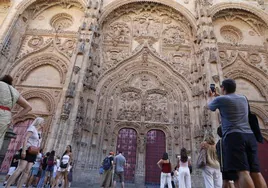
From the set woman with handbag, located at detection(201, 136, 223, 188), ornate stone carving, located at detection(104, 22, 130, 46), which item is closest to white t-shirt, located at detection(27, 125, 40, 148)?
woman with handbag, located at detection(201, 136, 223, 188)

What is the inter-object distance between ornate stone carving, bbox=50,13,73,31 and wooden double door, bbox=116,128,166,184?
9885 millimetres

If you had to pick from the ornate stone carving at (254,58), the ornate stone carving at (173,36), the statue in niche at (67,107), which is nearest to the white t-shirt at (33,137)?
the statue in niche at (67,107)

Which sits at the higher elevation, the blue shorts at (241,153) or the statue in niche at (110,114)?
the statue in niche at (110,114)

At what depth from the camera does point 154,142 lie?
42.0 feet

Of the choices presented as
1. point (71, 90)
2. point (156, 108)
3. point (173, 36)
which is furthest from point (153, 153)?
point (173, 36)

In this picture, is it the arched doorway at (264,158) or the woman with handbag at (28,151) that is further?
the arched doorway at (264,158)

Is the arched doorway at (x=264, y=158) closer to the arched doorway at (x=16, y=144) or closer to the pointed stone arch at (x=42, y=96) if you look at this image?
the pointed stone arch at (x=42, y=96)

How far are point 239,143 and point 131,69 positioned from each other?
41.5 ft

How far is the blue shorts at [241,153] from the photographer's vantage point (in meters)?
2.22

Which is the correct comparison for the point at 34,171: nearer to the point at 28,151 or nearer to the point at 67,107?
the point at 67,107

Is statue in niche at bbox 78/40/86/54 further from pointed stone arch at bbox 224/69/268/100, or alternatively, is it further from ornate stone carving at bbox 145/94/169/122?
pointed stone arch at bbox 224/69/268/100

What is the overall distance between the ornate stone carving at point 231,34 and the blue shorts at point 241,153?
616 inches

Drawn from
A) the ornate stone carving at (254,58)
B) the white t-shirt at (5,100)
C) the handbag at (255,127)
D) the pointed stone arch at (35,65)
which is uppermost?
the ornate stone carving at (254,58)

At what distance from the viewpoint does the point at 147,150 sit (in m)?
12.6
